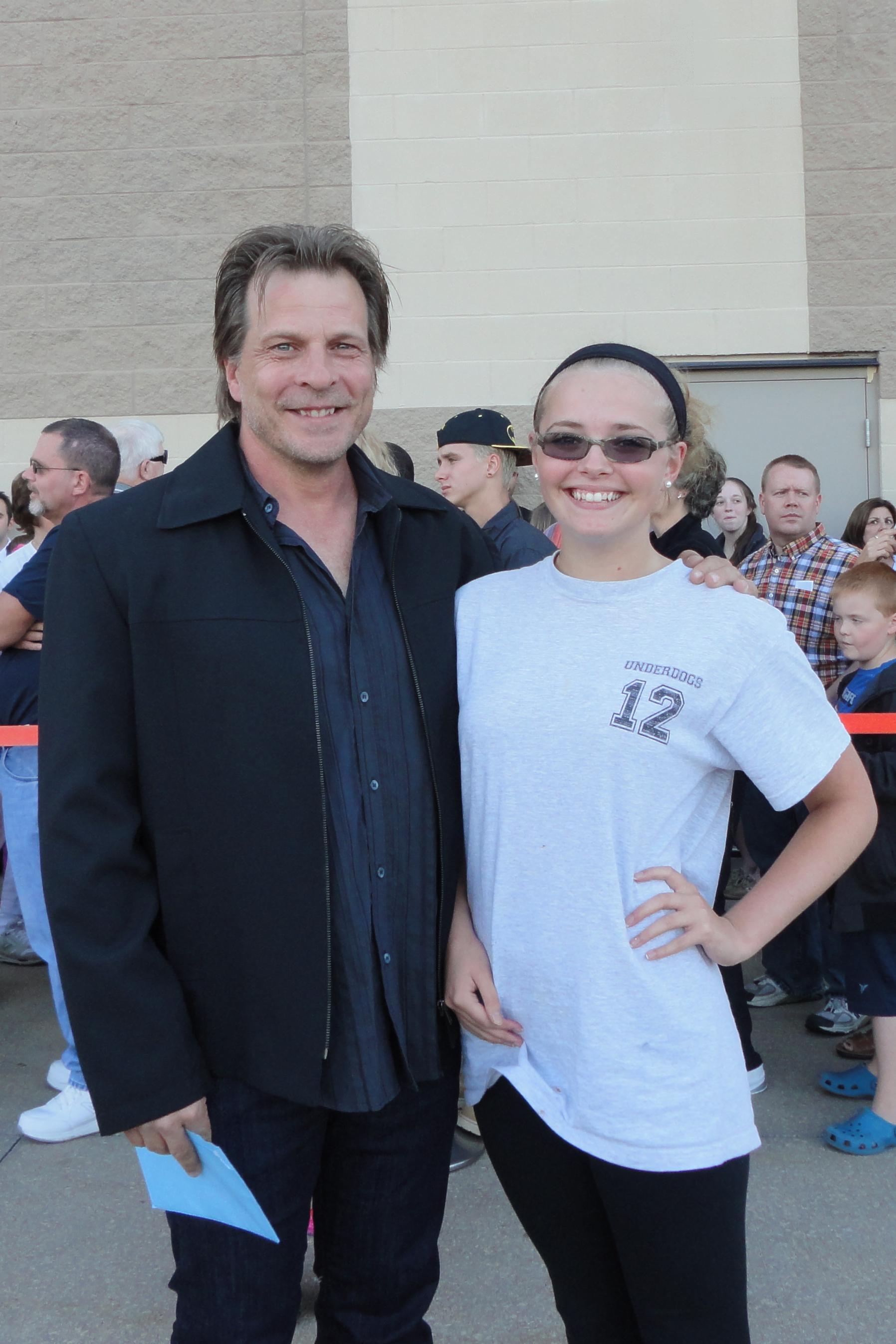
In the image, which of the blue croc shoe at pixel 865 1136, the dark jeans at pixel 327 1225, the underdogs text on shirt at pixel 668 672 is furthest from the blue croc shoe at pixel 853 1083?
the underdogs text on shirt at pixel 668 672

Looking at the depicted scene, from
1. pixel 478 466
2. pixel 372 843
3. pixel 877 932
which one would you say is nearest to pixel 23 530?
pixel 478 466

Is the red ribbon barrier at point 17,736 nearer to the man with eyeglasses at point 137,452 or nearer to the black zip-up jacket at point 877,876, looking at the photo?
the man with eyeglasses at point 137,452

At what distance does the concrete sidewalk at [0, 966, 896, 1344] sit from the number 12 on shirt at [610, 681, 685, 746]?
175 centimetres

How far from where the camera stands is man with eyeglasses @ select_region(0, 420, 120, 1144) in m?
3.81

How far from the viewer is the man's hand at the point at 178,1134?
1.77 metres

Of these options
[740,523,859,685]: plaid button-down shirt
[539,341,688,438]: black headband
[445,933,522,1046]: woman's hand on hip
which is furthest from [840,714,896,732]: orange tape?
[445,933,522,1046]: woman's hand on hip

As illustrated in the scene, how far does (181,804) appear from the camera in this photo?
181cm

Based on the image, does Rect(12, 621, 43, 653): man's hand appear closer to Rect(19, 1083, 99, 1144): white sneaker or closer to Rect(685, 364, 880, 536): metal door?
Rect(19, 1083, 99, 1144): white sneaker

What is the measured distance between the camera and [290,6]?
26.1 ft

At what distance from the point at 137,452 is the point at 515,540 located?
2.06 meters

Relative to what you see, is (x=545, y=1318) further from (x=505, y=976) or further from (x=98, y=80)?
(x=98, y=80)

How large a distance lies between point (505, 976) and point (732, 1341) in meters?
0.63

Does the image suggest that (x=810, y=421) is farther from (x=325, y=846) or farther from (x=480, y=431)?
(x=325, y=846)

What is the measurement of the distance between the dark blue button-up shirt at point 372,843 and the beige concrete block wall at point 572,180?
6.34m
